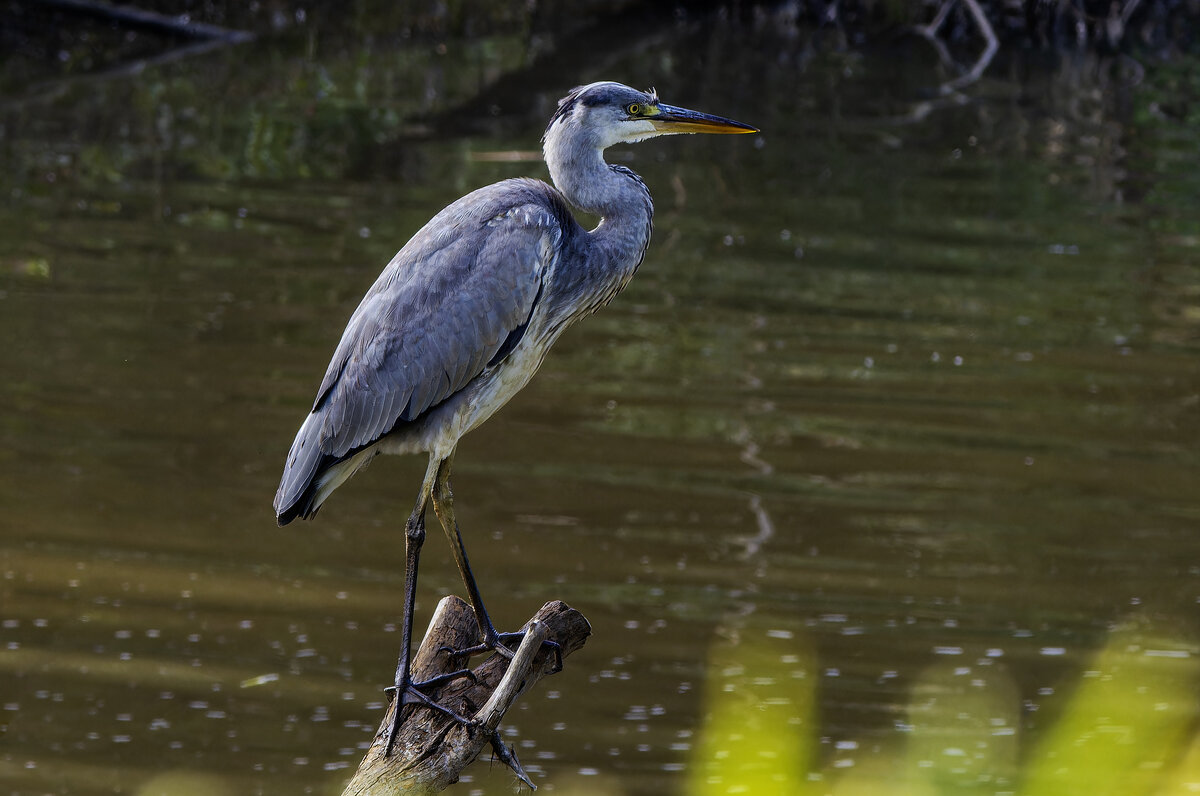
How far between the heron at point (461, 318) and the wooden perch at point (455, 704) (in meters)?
0.20

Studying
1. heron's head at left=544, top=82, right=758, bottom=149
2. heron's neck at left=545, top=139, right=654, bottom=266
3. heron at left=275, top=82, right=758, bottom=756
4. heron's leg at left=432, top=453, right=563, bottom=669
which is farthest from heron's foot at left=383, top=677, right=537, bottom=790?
heron's head at left=544, top=82, right=758, bottom=149

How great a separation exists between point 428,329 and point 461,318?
0.34 feet

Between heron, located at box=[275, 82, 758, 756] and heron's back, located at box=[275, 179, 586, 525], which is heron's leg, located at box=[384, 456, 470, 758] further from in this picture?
heron's back, located at box=[275, 179, 586, 525]

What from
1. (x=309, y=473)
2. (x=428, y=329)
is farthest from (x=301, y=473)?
(x=428, y=329)

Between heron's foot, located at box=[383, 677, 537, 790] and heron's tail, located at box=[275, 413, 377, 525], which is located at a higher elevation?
heron's tail, located at box=[275, 413, 377, 525]

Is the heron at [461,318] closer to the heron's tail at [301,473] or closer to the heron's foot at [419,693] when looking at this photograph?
the heron's tail at [301,473]

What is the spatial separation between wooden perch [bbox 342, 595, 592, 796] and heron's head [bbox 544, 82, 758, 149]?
1.47 metres

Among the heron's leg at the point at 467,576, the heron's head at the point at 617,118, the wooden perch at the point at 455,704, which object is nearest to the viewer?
the wooden perch at the point at 455,704

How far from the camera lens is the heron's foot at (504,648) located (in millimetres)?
3854

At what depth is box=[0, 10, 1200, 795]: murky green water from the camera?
5.59 m

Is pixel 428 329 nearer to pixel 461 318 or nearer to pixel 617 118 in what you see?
pixel 461 318

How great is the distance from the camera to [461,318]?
4309mm

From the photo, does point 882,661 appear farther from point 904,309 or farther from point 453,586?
point 904,309

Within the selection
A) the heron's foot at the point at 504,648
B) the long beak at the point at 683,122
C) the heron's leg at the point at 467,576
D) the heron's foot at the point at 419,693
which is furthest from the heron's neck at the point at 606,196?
the heron's foot at the point at 419,693
